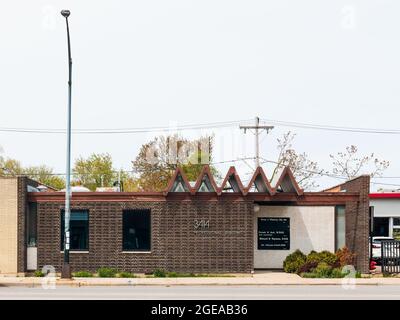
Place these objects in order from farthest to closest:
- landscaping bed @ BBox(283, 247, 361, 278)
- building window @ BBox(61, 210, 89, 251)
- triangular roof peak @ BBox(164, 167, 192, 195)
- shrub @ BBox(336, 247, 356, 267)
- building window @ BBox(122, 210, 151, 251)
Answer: building window @ BBox(61, 210, 89, 251) → building window @ BBox(122, 210, 151, 251) → triangular roof peak @ BBox(164, 167, 192, 195) → shrub @ BBox(336, 247, 356, 267) → landscaping bed @ BBox(283, 247, 361, 278)

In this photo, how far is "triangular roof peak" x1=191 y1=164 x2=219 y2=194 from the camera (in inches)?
1270

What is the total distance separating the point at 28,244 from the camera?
33281 mm

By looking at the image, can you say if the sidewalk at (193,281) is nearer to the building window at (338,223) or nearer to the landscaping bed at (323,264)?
the landscaping bed at (323,264)

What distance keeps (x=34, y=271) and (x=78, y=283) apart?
617 cm

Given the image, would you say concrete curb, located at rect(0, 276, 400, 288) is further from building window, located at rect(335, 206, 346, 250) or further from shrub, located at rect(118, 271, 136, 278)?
building window, located at rect(335, 206, 346, 250)

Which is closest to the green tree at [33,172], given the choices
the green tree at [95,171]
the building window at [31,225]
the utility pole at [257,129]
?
the green tree at [95,171]

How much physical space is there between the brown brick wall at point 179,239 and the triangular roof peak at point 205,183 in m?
0.67

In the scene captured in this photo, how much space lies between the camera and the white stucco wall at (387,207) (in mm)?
52906

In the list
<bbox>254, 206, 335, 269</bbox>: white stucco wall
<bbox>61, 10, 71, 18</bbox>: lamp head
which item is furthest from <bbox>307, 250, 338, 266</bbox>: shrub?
<bbox>61, 10, 71, 18</bbox>: lamp head

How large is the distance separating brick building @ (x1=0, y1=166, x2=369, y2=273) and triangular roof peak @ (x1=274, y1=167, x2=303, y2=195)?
0.08 metres

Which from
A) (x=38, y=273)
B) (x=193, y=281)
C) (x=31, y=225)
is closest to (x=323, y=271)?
(x=193, y=281)

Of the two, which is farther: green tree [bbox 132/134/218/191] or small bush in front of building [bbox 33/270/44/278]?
green tree [bbox 132/134/218/191]
